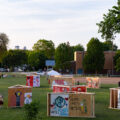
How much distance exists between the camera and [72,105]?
12117 millimetres

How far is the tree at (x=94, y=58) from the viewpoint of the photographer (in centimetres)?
6912

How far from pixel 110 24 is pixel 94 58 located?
119 feet

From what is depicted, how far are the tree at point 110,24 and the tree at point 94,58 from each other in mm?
34532

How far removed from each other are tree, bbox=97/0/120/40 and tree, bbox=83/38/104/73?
34.5m

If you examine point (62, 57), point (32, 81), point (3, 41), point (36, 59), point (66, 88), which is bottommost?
point (32, 81)

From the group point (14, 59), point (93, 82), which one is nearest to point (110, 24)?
point (93, 82)

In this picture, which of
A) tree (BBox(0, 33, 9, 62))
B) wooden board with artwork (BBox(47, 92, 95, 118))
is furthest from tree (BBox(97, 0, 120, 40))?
wooden board with artwork (BBox(47, 92, 95, 118))

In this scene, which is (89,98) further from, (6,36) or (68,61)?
(68,61)

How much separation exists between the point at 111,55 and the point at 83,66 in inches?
326

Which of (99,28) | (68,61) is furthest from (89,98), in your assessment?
(68,61)

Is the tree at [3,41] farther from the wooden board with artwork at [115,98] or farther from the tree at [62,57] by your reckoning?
the tree at [62,57]

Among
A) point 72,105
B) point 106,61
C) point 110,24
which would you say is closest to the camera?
point 72,105

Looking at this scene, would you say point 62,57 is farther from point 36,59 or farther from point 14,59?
point 14,59

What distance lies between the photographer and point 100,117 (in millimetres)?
12234
